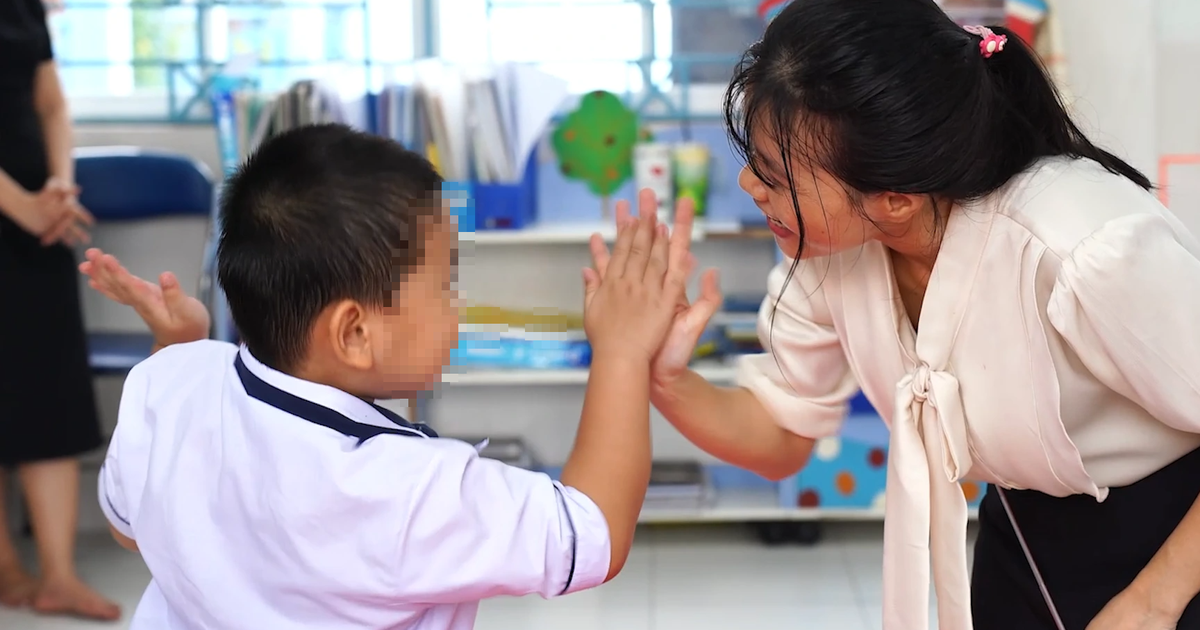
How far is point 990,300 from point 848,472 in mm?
1845

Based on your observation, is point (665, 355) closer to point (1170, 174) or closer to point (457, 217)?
point (457, 217)

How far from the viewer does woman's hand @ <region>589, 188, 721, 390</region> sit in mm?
1018

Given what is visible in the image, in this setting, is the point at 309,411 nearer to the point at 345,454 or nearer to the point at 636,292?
the point at 345,454

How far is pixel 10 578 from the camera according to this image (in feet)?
8.40

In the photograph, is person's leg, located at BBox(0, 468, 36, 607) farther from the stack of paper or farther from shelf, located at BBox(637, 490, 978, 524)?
shelf, located at BBox(637, 490, 978, 524)

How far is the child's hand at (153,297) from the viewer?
1.07m

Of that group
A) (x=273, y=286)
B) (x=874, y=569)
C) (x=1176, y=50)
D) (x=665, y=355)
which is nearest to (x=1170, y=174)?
(x=1176, y=50)

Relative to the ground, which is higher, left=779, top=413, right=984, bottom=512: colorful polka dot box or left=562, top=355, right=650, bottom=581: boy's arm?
left=562, top=355, right=650, bottom=581: boy's arm

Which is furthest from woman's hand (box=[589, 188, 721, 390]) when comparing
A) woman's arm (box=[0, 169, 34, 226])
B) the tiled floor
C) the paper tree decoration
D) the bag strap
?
the paper tree decoration

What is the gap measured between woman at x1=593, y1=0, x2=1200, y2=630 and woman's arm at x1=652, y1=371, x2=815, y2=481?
47mm

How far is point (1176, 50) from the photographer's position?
2.54 meters

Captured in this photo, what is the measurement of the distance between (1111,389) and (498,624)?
1.72 m

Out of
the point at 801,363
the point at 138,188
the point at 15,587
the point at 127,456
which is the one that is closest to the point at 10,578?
A: the point at 15,587

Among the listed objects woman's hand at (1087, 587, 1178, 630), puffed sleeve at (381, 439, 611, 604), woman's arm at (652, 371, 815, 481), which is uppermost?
puffed sleeve at (381, 439, 611, 604)
